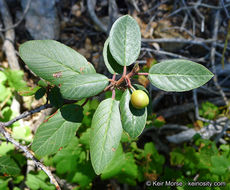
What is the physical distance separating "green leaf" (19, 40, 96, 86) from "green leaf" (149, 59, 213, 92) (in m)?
0.41

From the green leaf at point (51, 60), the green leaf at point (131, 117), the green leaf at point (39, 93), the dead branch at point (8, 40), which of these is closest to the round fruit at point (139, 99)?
the green leaf at point (131, 117)

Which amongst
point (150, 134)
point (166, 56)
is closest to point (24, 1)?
point (166, 56)

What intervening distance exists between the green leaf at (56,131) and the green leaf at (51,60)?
21cm

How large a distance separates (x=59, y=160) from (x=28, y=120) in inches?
35.4

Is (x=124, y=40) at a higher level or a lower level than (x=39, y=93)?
higher

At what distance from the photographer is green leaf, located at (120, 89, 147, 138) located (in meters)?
0.93

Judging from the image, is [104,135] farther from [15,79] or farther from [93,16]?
[93,16]

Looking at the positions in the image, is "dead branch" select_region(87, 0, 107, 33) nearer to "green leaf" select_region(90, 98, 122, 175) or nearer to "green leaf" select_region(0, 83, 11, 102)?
"green leaf" select_region(0, 83, 11, 102)

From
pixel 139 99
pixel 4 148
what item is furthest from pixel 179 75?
pixel 4 148

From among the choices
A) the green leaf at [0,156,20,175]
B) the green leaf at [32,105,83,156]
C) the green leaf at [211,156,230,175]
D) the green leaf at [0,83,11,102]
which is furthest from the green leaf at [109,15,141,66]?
the green leaf at [0,83,11,102]

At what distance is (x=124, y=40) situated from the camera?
3.29 ft

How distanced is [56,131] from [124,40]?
2.11ft

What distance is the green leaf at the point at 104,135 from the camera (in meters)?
0.90

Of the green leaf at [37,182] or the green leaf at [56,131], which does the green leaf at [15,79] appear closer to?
the green leaf at [37,182]
